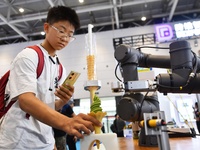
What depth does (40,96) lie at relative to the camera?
0.91m

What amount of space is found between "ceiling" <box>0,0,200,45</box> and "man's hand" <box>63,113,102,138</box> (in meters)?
6.47

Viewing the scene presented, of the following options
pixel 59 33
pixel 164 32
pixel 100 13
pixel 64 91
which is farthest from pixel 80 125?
pixel 100 13

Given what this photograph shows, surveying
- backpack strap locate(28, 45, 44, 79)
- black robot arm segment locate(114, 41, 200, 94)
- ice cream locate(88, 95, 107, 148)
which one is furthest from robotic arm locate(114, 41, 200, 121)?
backpack strap locate(28, 45, 44, 79)

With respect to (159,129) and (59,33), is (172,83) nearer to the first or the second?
(159,129)

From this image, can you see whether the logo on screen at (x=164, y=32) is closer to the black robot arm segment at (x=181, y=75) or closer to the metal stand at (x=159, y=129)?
the black robot arm segment at (x=181, y=75)

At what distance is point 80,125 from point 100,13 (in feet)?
26.5

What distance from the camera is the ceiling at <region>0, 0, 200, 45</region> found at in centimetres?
712

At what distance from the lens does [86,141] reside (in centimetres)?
60

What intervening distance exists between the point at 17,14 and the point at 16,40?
2.10 meters

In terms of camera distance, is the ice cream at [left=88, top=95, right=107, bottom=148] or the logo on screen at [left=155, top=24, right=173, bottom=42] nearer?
the ice cream at [left=88, top=95, right=107, bottom=148]

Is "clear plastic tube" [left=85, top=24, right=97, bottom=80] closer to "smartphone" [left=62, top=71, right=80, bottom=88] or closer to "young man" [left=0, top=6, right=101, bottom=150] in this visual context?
"young man" [left=0, top=6, right=101, bottom=150]

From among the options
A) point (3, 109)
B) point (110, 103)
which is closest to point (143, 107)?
point (3, 109)

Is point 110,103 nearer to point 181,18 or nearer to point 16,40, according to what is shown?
point 181,18

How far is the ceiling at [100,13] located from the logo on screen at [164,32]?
1.60 ft
